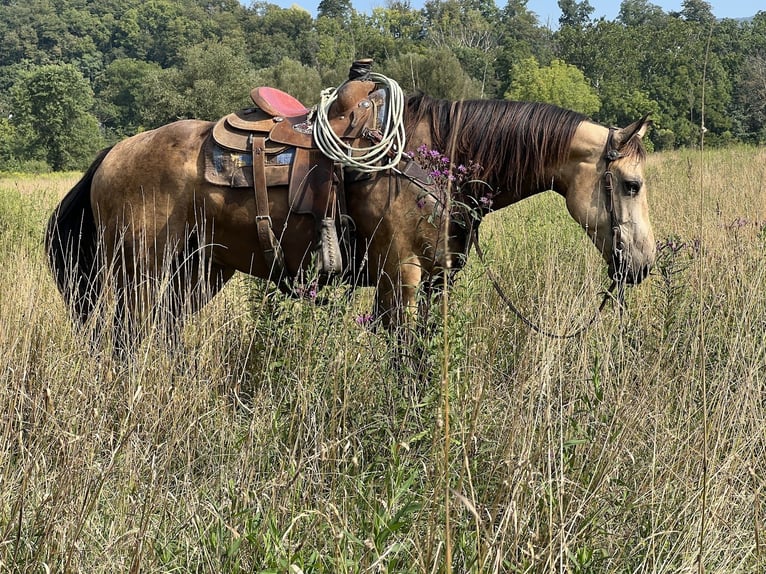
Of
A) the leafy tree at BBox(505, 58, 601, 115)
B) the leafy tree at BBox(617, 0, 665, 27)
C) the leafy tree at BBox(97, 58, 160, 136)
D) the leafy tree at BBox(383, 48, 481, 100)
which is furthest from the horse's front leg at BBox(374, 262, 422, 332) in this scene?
the leafy tree at BBox(617, 0, 665, 27)

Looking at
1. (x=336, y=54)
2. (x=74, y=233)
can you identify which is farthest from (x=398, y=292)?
(x=336, y=54)

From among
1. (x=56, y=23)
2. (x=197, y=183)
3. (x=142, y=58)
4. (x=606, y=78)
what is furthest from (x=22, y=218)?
(x=56, y=23)

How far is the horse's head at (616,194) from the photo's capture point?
121 inches

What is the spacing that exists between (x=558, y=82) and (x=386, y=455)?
144ft

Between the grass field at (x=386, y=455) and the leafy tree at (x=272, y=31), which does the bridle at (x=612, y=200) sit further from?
the leafy tree at (x=272, y=31)

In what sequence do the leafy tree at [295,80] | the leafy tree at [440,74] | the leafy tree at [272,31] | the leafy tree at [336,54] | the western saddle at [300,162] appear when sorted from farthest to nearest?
the leafy tree at [272,31], the leafy tree at [295,80], the western saddle at [300,162], the leafy tree at [336,54], the leafy tree at [440,74]

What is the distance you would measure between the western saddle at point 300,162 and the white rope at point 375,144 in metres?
0.06

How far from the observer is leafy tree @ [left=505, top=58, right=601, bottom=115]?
148 ft

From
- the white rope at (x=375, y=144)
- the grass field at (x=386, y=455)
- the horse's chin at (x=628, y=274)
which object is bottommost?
the grass field at (x=386, y=455)

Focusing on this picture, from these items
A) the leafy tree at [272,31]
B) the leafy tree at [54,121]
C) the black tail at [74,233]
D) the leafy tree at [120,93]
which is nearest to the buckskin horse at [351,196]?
the black tail at [74,233]

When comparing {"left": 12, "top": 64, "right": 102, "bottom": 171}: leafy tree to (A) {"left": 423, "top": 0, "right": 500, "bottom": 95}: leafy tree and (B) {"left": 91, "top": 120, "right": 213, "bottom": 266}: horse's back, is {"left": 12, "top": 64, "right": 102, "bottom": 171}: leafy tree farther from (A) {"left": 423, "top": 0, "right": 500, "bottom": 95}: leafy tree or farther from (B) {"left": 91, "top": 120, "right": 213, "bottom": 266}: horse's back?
(A) {"left": 423, "top": 0, "right": 500, "bottom": 95}: leafy tree

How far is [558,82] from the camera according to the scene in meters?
42.6

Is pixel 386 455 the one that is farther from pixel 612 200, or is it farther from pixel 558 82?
pixel 558 82

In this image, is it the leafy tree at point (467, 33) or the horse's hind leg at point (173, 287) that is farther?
the horse's hind leg at point (173, 287)
